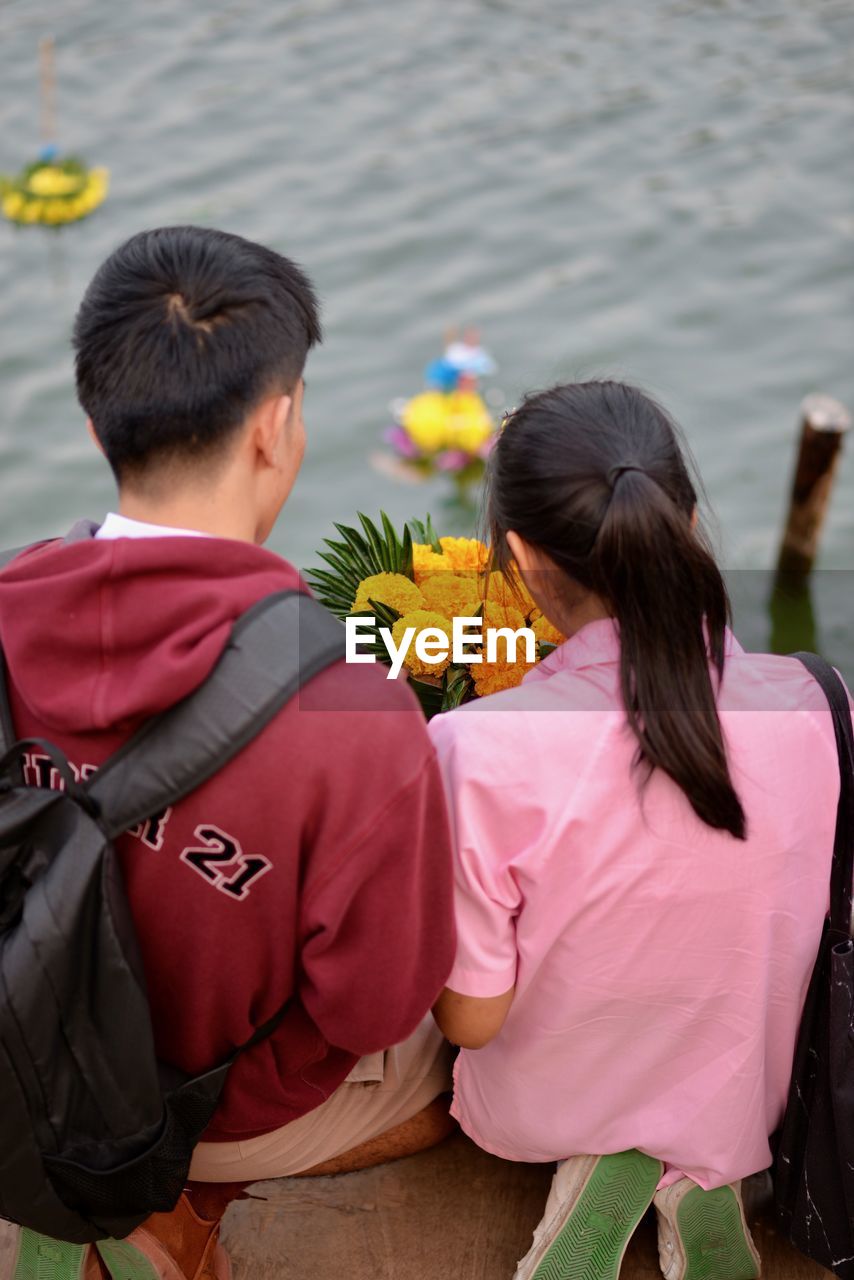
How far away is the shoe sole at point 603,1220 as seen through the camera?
6.09 ft

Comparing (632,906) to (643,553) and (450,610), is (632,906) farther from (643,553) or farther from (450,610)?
(450,610)

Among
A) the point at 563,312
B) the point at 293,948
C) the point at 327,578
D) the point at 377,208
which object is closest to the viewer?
the point at 293,948

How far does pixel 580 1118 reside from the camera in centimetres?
182

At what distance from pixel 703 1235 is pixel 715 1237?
0.06ft

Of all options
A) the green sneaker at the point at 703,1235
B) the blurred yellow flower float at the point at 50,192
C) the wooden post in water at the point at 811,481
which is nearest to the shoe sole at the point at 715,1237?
the green sneaker at the point at 703,1235

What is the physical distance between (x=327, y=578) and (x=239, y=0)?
8.93 m

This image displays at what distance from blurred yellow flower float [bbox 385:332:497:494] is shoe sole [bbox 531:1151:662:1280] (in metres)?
4.97

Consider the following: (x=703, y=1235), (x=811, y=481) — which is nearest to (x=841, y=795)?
(x=703, y=1235)

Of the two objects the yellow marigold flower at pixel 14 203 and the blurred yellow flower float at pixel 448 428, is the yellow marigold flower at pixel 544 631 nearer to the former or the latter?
the blurred yellow flower float at pixel 448 428

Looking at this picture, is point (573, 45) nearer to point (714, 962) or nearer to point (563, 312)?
A: point (563, 312)

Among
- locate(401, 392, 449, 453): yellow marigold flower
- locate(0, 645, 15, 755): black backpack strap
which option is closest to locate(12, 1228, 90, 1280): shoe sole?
locate(0, 645, 15, 755): black backpack strap

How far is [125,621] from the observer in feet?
4.47

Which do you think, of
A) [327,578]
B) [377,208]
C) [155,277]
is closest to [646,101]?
[377,208]

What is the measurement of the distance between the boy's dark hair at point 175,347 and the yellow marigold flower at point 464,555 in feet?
2.21
